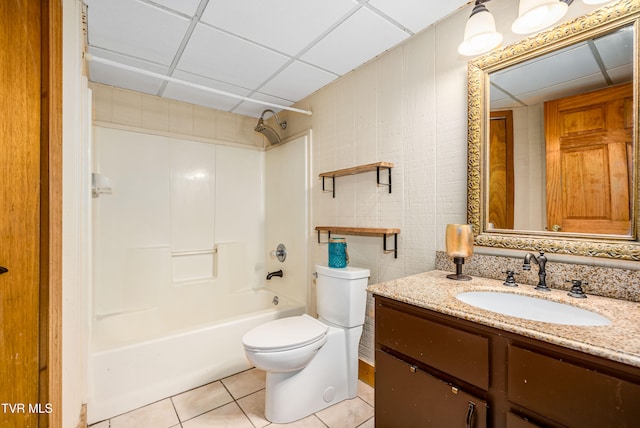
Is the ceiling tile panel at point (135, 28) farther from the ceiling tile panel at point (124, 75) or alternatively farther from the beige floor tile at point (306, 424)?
the beige floor tile at point (306, 424)

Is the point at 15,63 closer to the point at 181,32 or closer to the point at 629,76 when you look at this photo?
the point at 181,32

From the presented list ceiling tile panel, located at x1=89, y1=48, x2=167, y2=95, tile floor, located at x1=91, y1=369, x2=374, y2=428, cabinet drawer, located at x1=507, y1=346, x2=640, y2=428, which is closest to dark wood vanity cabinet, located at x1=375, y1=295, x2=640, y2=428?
cabinet drawer, located at x1=507, y1=346, x2=640, y2=428

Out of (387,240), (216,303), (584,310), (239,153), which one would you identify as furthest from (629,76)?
(216,303)

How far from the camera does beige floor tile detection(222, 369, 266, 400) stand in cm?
186

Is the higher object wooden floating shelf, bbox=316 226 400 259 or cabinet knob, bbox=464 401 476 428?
wooden floating shelf, bbox=316 226 400 259

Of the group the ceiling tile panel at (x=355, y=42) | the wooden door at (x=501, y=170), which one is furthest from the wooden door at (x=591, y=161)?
the ceiling tile panel at (x=355, y=42)

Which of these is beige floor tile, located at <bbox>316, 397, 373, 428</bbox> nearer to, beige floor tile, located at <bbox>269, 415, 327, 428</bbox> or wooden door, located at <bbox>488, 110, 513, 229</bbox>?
beige floor tile, located at <bbox>269, 415, 327, 428</bbox>

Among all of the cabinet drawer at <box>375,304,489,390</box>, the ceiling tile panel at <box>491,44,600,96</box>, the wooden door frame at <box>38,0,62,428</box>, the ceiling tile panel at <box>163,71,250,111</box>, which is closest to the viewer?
the cabinet drawer at <box>375,304,489,390</box>

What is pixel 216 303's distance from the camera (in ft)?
9.05

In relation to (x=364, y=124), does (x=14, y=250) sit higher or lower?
lower

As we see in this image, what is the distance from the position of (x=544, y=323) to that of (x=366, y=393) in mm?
1394

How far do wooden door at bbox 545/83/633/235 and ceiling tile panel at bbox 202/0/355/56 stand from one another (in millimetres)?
1122

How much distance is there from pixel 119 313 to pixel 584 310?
2863 millimetres

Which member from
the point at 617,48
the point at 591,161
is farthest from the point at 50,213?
the point at 617,48
